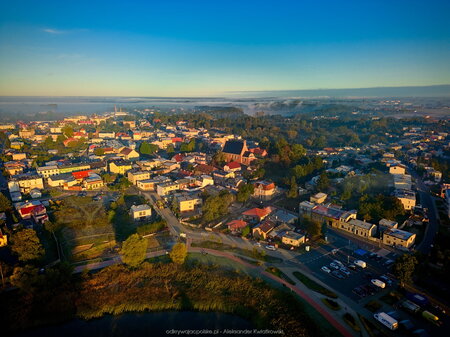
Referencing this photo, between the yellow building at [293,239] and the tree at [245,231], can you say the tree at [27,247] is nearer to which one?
the tree at [245,231]

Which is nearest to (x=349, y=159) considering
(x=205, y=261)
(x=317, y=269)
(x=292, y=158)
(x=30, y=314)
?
(x=292, y=158)

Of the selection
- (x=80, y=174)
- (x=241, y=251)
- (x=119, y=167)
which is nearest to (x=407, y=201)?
(x=241, y=251)

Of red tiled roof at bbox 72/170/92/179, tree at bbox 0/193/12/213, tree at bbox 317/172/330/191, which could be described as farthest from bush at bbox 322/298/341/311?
red tiled roof at bbox 72/170/92/179

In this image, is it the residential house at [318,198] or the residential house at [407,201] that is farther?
the residential house at [318,198]

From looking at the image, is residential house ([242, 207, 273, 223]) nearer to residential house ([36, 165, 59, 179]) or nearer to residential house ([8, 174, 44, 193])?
residential house ([8, 174, 44, 193])

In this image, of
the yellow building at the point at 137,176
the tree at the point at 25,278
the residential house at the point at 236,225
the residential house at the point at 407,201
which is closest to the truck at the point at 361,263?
the residential house at the point at 236,225

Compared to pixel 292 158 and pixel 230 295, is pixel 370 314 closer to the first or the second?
pixel 230 295
